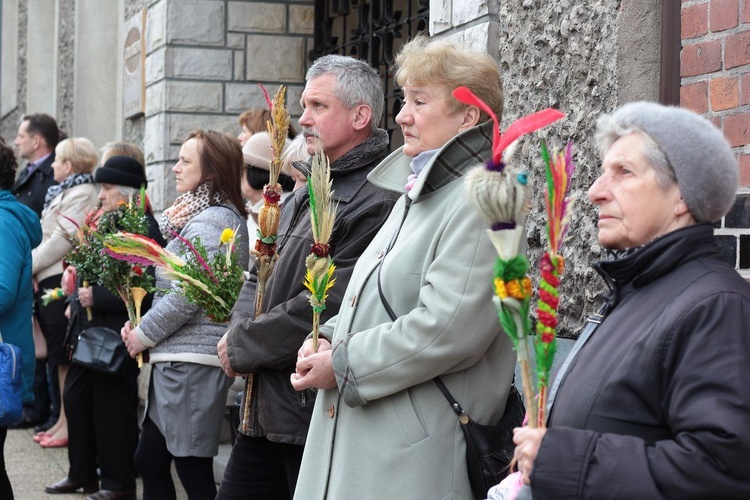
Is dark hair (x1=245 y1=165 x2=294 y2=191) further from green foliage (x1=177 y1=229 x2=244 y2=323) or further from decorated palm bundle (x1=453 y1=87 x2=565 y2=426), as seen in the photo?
decorated palm bundle (x1=453 y1=87 x2=565 y2=426)

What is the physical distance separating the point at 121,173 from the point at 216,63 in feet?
5.82

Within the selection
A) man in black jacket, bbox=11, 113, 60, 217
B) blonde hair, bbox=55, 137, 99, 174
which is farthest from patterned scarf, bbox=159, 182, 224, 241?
man in black jacket, bbox=11, 113, 60, 217

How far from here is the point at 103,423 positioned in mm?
6020

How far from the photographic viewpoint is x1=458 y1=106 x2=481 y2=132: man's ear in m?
3.04

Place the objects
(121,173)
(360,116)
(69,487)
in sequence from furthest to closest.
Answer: (69,487)
(121,173)
(360,116)

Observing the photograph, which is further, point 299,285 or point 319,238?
point 299,285

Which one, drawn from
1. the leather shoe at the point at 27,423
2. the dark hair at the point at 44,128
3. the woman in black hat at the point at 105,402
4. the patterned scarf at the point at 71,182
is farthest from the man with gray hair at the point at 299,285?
the dark hair at the point at 44,128

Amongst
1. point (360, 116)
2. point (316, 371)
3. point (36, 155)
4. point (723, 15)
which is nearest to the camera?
point (316, 371)

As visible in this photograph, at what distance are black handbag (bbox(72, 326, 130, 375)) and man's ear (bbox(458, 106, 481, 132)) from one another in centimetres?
321

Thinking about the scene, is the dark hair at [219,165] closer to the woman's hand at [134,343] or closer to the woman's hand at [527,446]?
the woman's hand at [134,343]

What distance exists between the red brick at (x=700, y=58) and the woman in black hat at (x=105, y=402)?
10.5ft

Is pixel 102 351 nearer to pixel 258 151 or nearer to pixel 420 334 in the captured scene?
pixel 258 151

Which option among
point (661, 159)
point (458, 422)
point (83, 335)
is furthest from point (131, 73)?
point (661, 159)

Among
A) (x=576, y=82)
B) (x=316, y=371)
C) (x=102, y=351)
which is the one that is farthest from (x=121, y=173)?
(x=316, y=371)
